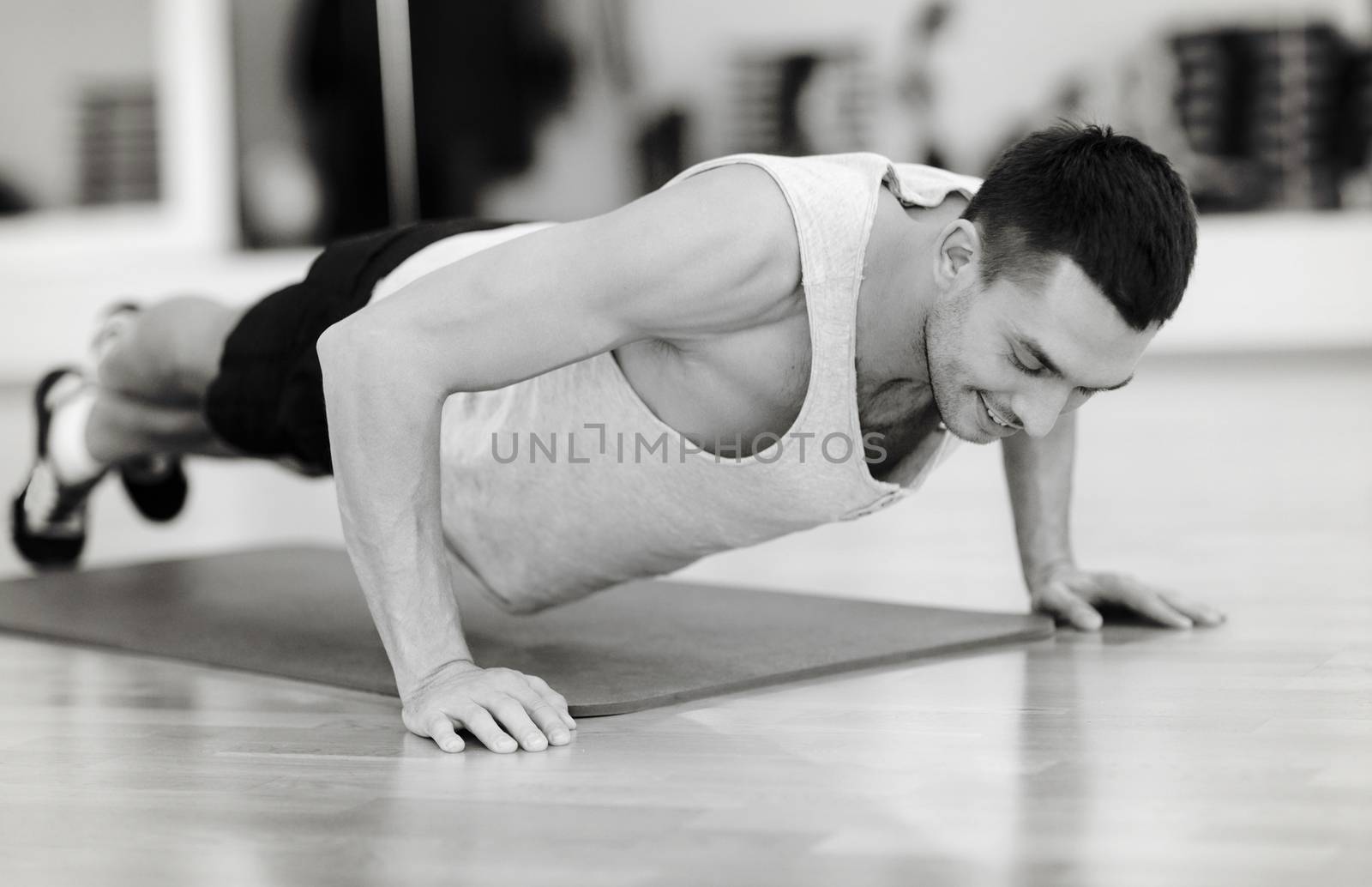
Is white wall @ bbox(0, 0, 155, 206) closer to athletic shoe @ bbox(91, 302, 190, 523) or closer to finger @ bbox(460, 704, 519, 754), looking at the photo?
athletic shoe @ bbox(91, 302, 190, 523)

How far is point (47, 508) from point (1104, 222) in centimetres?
152

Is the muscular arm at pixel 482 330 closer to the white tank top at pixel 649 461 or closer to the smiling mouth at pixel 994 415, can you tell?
the white tank top at pixel 649 461

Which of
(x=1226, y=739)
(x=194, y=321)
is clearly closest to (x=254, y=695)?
(x=194, y=321)

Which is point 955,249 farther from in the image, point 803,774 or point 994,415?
point 803,774

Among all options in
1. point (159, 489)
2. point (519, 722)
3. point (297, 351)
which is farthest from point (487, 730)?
point (159, 489)

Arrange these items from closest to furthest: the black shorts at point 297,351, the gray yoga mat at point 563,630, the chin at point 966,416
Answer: the chin at point 966,416 < the gray yoga mat at point 563,630 < the black shorts at point 297,351

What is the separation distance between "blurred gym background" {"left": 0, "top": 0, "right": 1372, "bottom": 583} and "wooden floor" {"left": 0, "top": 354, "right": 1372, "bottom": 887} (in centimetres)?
319

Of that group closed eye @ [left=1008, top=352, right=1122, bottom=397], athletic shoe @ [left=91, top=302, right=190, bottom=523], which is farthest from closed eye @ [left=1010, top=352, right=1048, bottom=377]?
athletic shoe @ [left=91, top=302, right=190, bottom=523]

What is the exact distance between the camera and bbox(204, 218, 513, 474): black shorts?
1621 mm

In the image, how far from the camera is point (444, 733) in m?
1.23

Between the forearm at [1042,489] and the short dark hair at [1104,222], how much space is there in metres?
0.45

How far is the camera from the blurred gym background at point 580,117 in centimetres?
493

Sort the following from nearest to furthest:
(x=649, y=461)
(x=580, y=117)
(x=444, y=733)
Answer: (x=444, y=733), (x=649, y=461), (x=580, y=117)

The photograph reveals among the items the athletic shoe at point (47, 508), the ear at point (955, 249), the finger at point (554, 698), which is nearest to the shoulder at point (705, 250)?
the ear at point (955, 249)
